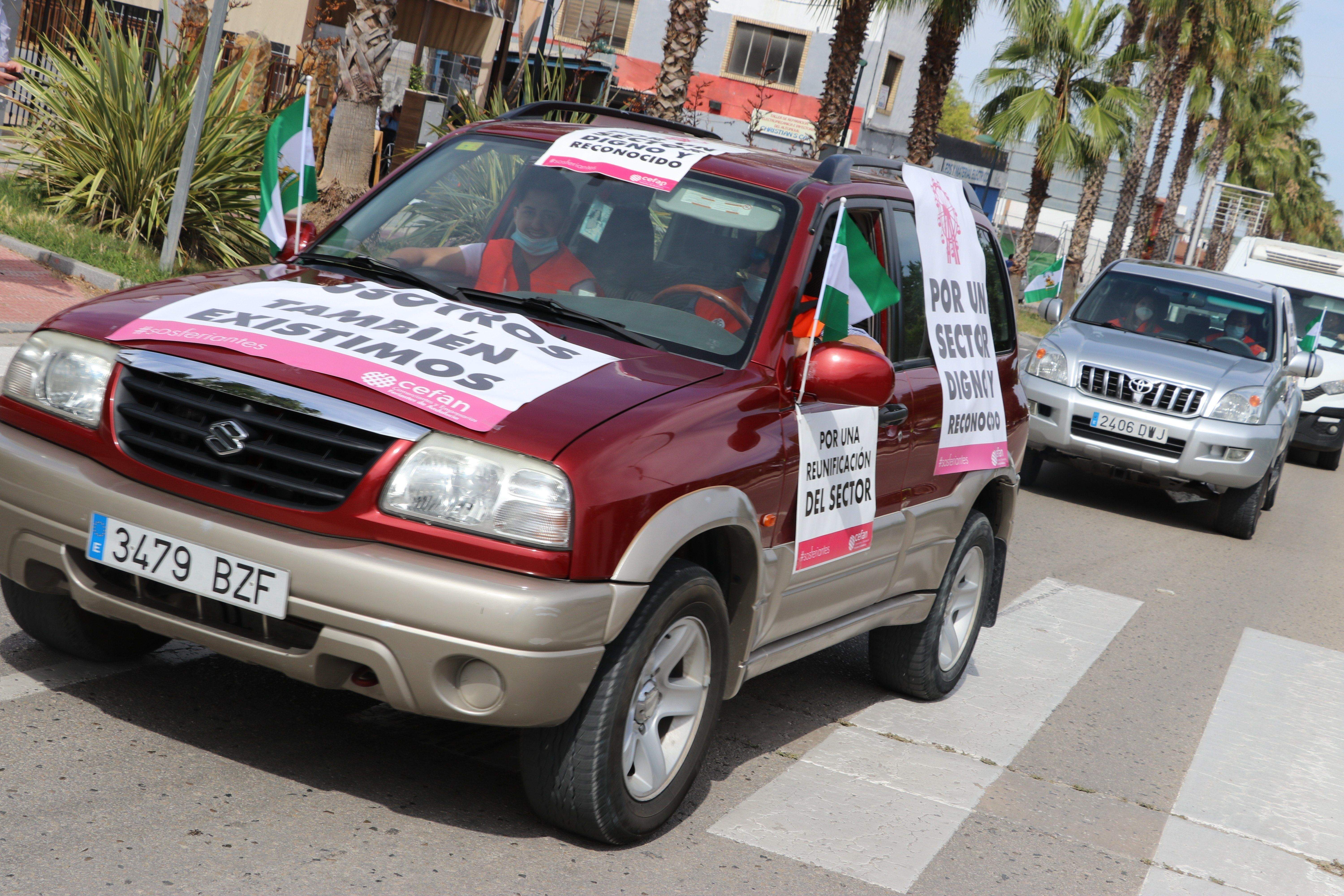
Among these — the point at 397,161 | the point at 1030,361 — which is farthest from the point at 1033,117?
the point at 1030,361

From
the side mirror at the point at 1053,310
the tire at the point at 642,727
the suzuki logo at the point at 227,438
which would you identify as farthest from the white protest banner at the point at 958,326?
the side mirror at the point at 1053,310

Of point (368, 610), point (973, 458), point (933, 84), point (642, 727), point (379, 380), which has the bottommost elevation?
point (642, 727)

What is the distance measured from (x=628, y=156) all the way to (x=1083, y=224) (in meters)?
35.6

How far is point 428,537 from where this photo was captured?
330cm

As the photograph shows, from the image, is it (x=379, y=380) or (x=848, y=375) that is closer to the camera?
(x=379, y=380)

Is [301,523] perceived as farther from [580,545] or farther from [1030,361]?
[1030,361]

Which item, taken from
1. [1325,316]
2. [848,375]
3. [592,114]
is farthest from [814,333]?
[1325,316]

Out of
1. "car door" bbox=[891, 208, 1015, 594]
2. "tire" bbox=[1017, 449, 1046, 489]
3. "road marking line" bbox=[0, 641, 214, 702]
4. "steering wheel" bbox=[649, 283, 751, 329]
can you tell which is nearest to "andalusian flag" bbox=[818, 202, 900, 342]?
"steering wheel" bbox=[649, 283, 751, 329]

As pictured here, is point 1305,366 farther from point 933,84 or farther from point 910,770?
point 933,84

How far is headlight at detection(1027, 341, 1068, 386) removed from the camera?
38.1ft

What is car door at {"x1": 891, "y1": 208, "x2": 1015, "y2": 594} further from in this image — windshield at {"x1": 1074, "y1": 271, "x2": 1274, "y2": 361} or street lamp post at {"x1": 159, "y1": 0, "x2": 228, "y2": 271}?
windshield at {"x1": 1074, "y1": 271, "x2": 1274, "y2": 361}

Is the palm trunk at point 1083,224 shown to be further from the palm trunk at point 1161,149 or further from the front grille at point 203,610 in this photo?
the front grille at point 203,610

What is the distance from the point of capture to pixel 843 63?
19312 millimetres

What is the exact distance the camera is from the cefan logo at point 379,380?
11.3 ft
